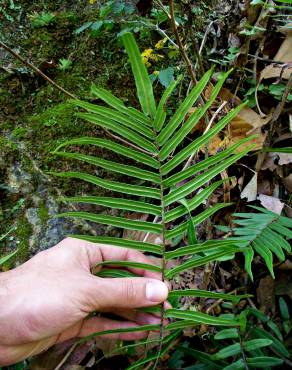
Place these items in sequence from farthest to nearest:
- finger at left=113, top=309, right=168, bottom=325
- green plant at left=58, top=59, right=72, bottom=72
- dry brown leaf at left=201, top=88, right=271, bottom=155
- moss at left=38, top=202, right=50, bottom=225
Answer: green plant at left=58, top=59, right=72, bottom=72 < moss at left=38, top=202, right=50, bottom=225 < dry brown leaf at left=201, top=88, right=271, bottom=155 < finger at left=113, top=309, right=168, bottom=325

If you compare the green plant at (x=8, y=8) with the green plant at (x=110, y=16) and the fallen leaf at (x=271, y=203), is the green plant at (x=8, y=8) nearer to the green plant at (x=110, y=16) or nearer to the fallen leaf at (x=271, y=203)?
the green plant at (x=110, y=16)

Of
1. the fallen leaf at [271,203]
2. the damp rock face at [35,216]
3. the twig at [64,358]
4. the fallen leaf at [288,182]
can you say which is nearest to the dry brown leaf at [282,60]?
the fallen leaf at [288,182]

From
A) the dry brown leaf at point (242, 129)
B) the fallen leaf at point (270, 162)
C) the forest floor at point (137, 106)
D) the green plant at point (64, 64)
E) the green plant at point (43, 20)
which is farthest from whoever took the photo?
the green plant at point (43, 20)

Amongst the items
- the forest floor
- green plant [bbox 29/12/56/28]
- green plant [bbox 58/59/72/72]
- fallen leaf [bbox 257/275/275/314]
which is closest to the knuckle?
the forest floor

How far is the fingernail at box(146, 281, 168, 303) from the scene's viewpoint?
1366 millimetres

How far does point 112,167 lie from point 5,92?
1734 millimetres

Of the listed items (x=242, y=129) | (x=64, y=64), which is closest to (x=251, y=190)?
(x=242, y=129)

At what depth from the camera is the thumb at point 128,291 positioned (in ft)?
4.50

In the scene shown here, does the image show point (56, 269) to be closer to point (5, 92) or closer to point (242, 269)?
point (242, 269)

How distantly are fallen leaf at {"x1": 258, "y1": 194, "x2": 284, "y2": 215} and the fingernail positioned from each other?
2.22 ft

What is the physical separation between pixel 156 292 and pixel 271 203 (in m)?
0.75

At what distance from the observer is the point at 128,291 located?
1378mm

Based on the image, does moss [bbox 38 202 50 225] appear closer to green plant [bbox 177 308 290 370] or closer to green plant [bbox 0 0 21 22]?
green plant [bbox 177 308 290 370]

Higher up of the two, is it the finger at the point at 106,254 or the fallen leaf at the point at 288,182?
the fallen leaf at the point at 288,182
